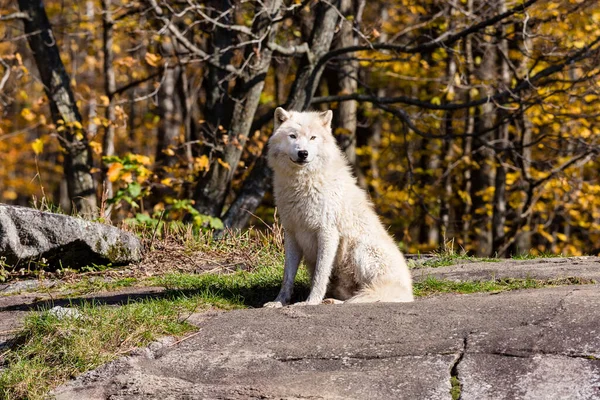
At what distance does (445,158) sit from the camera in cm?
2114

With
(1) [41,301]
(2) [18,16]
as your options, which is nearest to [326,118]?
(1) [41,301]

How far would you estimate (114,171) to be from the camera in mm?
11234

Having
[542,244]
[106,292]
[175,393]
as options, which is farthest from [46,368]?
[542,244]

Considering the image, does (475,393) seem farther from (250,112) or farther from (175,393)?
(250,112)

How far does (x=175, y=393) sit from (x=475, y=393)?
1882 mm

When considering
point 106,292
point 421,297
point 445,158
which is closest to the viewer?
point 421,297

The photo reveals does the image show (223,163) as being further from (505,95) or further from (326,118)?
(326,118)

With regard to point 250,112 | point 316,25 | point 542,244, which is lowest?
point 542,244

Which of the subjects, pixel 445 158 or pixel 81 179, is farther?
pixel 445 158

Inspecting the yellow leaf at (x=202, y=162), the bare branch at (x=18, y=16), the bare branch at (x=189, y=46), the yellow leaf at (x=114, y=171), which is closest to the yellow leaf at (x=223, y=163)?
the yellow leaf at (x=202, y=162)

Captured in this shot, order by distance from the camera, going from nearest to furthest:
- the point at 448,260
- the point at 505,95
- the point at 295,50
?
the point at 448,260, the point at 505,95, the point at 295,50

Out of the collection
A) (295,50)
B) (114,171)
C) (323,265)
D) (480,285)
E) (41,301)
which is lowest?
(41,301)

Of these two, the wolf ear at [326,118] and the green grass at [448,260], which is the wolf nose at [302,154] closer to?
the wolf ear at [326,118]

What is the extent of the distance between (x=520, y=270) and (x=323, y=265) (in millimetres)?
2340
